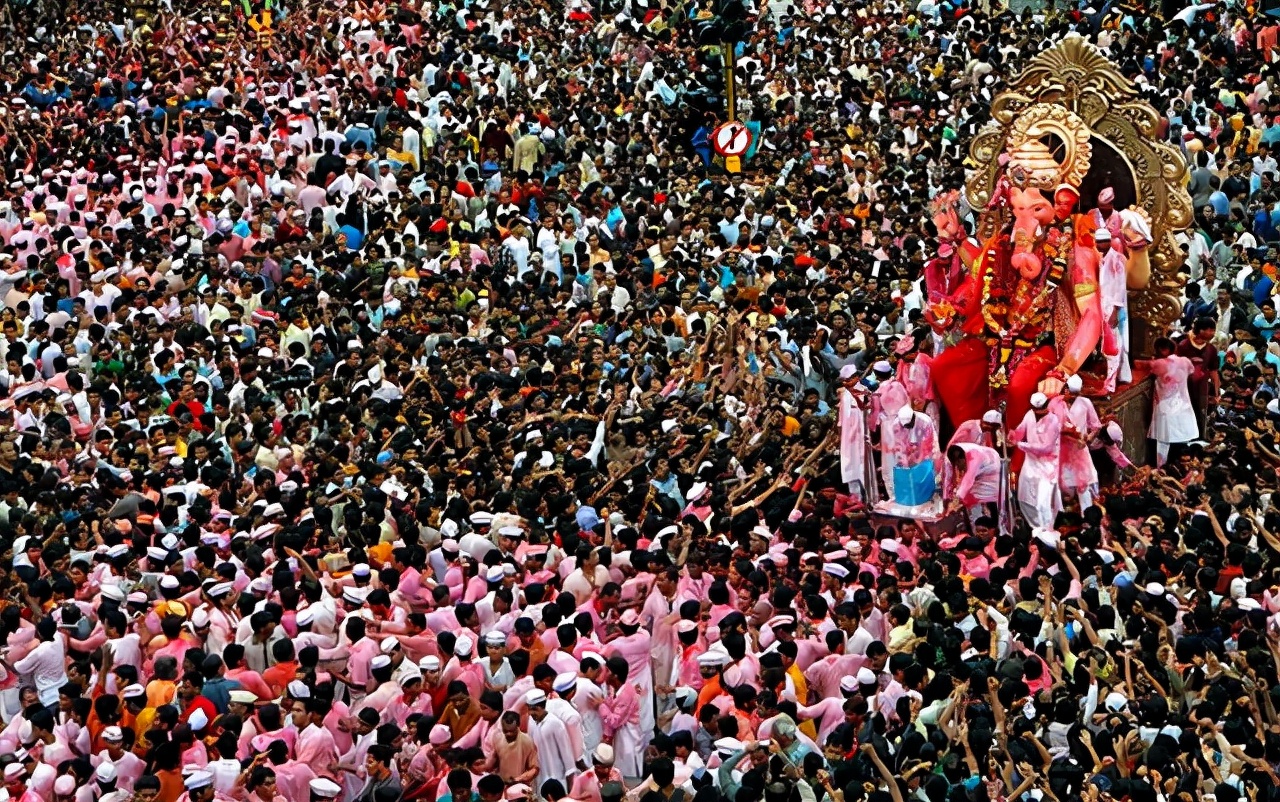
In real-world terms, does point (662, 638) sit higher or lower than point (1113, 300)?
lower

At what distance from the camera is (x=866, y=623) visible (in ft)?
54.0

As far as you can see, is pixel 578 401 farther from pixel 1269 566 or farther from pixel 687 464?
pixel 1269 566

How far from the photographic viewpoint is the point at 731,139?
2678cm

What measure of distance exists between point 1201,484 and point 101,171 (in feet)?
45.0

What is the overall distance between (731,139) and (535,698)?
508 inches

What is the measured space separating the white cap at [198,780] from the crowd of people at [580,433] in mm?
23

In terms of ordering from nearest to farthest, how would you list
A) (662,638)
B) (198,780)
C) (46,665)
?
(198,780)
(46,665)
(662,638)

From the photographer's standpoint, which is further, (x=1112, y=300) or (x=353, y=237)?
(x=353, y=237)

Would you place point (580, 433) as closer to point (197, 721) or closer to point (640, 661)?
point (640, 661)

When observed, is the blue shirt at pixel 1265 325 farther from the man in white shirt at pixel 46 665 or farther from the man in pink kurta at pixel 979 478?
the man in white shirt at pixel 46 665

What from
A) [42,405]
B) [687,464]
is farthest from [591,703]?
[42,405]

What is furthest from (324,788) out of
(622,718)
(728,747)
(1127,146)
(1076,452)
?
(1127,146)

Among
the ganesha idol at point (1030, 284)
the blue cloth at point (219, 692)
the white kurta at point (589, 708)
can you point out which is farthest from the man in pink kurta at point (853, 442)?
the blue cloth at point (219, 692)

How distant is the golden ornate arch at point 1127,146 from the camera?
20406 mm
